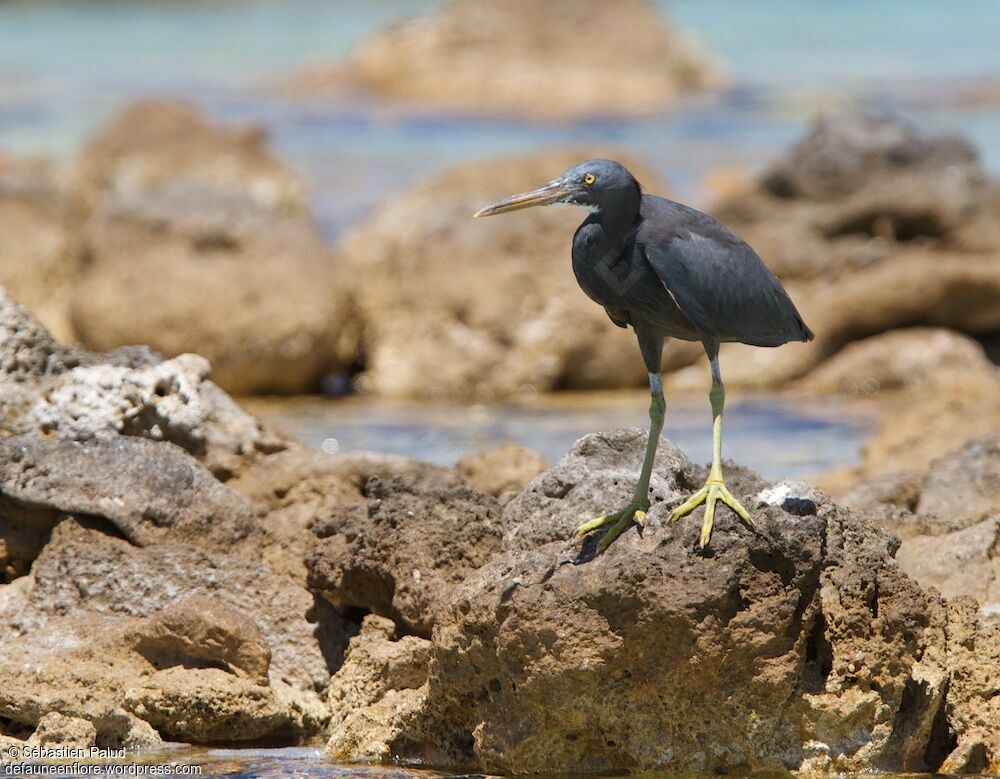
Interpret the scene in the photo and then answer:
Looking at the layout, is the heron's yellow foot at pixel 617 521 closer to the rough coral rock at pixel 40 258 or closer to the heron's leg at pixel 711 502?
the heron's leg at pixel 711 502

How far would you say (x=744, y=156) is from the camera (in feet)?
80.2

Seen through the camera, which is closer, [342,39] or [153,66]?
[153,66]

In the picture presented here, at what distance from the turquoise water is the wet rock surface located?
0.79 meters

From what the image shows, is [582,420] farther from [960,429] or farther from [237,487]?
[237,487]

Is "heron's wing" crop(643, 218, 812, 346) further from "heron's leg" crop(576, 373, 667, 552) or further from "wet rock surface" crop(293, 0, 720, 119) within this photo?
"wet rock surface" crop(293, 0, 720, 119)

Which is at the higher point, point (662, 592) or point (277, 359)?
point (662, 592)

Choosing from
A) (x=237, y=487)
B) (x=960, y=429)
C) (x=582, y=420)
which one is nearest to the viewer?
(x=237, y=487)

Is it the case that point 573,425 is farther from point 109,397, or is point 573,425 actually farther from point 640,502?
point 640,502

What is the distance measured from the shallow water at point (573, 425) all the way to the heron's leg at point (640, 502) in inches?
169

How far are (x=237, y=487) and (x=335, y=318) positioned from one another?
5623 millimetres

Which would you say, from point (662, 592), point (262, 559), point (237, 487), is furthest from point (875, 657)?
point (237, 487)

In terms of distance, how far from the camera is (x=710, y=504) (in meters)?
4.92

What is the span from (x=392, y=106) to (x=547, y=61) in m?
3.06

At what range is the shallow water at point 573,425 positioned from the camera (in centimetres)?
1020
